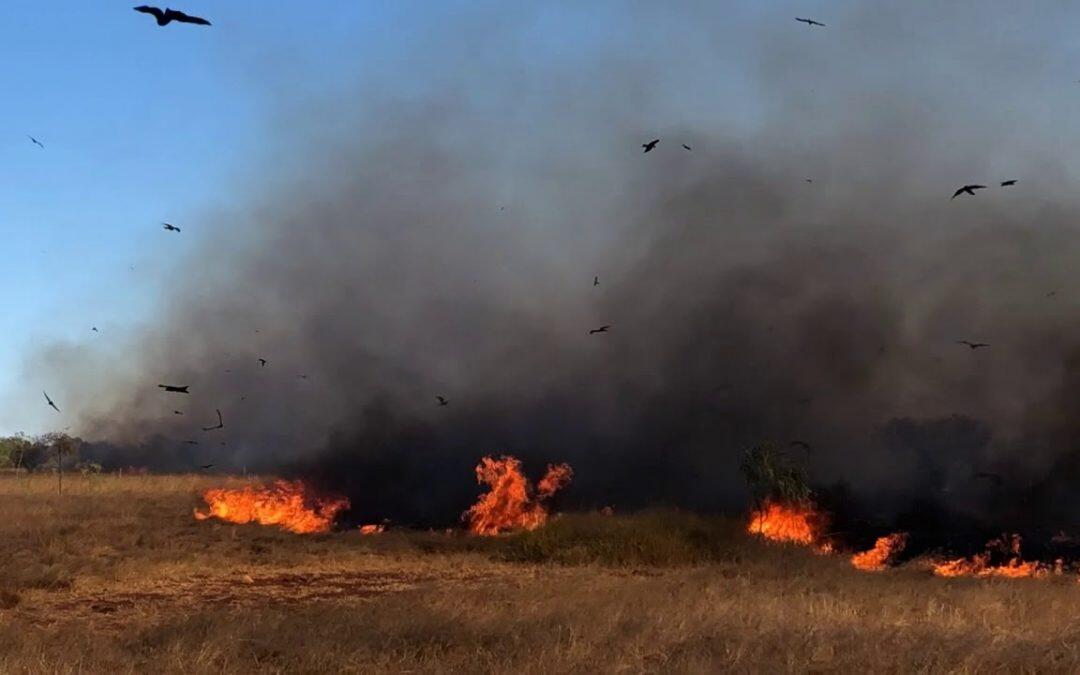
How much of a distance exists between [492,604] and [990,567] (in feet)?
65.4

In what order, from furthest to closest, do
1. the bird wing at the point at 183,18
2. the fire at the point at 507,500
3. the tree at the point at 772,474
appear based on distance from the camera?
the fire at the point at 507,500 < the tree at the point at 772,474 < the bird wing at the point at 183,18

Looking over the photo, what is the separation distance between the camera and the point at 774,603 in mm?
16641

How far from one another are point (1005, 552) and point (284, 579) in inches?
1016

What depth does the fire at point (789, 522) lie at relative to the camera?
1293 inches

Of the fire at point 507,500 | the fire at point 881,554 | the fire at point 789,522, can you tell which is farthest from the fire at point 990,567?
the fire at point 507,500

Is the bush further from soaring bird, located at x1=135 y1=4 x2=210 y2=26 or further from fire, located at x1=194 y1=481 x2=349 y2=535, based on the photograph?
soaring bird, located at x1=135 y1=4 x2=210 y2=26

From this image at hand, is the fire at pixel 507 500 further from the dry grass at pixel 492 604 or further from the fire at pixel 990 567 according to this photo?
the fire at pixel 990 567

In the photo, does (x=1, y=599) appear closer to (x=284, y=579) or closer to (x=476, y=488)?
(x=284, y=579)

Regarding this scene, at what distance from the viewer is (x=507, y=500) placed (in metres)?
37.2

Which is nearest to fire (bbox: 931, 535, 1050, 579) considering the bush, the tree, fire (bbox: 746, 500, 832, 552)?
fire (bbox: 746, 500, 832, 552)

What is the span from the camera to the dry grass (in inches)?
451

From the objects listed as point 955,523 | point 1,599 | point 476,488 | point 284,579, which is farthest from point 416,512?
point 955,523

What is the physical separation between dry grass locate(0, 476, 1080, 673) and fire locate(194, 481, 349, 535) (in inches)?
126

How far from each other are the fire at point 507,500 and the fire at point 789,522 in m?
9.01
